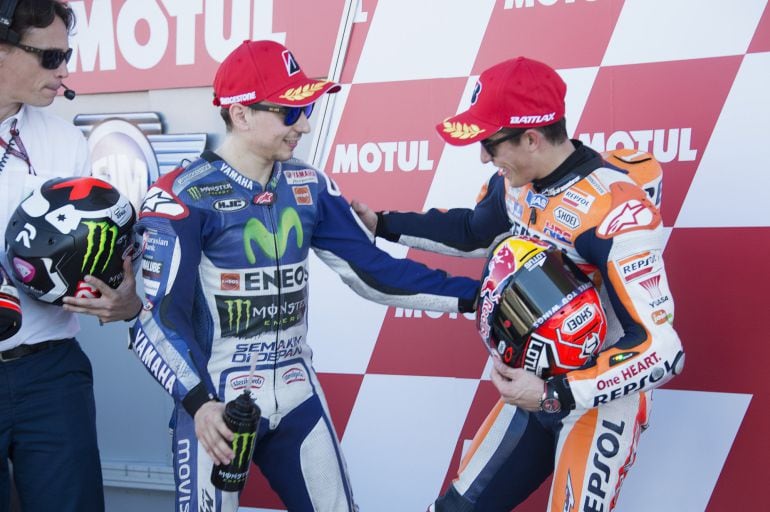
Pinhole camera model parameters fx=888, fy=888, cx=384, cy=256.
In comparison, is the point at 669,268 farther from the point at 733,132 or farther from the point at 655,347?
the point at 655,347

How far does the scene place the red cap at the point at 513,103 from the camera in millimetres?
2453

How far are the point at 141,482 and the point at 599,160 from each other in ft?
7.94

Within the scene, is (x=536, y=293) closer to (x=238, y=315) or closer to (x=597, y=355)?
(x=597, y=355)

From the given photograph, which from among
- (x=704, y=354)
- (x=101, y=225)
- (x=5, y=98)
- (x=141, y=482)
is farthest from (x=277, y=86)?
(x=141, y=482)

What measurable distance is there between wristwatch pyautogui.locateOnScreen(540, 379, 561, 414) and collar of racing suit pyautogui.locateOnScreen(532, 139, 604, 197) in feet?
1.79

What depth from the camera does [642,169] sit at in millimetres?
2574

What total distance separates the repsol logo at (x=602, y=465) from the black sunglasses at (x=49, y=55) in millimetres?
1889

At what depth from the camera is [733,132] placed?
114 inches

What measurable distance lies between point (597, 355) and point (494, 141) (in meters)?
0.66

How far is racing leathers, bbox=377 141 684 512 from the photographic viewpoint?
2.27 meters

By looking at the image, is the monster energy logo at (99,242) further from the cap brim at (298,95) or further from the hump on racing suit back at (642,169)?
the hump on racing suit back at (642,169)

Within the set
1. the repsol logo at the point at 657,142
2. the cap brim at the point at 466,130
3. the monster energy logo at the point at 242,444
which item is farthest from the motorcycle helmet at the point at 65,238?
the repsol logo at the point at 657,142

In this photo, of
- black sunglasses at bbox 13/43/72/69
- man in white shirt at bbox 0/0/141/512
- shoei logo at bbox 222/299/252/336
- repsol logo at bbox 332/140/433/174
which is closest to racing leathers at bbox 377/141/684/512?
repsol logo at bbox 332/140/433/174

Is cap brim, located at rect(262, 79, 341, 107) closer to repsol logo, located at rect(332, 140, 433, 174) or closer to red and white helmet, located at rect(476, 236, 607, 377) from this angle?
red and white helmet, located at rect(476, 236, 607, 377)
